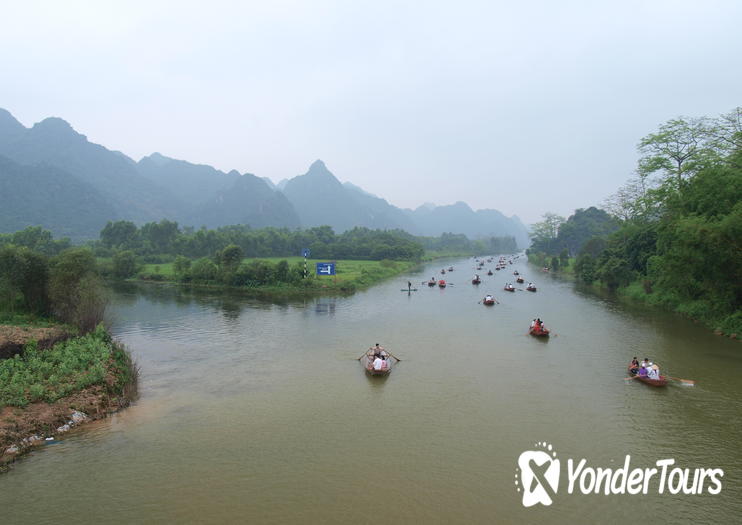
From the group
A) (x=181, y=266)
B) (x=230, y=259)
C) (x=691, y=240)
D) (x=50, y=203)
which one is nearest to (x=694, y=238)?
(x=691, y=240)

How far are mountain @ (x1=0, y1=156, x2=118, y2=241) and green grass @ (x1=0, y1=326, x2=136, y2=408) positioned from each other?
449 ft

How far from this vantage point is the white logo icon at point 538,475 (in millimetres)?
11984

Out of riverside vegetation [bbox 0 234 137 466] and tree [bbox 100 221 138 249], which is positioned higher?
tree [bbox 100 221 138 249]

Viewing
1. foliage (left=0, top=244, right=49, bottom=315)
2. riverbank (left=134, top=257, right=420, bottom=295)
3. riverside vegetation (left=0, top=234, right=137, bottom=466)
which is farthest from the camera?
riverbank (left=134, top=257, right=420, bottom=295)

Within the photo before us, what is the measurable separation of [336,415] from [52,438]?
10.1m

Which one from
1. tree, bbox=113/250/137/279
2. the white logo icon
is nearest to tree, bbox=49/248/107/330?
the white logo icon

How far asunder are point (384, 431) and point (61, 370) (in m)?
13.8

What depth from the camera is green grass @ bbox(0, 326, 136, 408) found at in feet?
50.9

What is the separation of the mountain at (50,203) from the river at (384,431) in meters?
137

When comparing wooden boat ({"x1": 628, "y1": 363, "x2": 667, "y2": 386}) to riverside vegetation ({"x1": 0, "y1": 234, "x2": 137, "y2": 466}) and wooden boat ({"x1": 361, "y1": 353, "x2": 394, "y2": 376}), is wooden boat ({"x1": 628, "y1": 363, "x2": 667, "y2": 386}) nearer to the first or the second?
wooden boat ({"x1": 361, "y1": 353, "x2": 394, "y2": 376})

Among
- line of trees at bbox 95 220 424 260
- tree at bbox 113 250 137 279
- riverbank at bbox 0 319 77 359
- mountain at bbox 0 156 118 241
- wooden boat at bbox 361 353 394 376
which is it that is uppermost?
mountain at bbox 0 156 118 241

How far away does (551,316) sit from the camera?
3862 cm

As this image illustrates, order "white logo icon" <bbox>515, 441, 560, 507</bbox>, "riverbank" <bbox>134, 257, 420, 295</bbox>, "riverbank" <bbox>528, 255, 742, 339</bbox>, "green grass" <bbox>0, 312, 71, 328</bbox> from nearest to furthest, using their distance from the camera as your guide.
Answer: "white logo icon" <bbox>515, 441, 560, 507</bbox>
"green grass" <bbox>0, 312, 71, 328</bbox>
"riverbank" <bbox>528, 255, 742, 339</bbox>
"riverbank" <bbox>134, 257, 420, 295</bbox>

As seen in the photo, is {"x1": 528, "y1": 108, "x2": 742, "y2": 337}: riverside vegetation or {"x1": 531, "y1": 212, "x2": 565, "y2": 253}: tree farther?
{"x1": 531, "y1": 212, "x2": 565, "y2": 253}: tree
